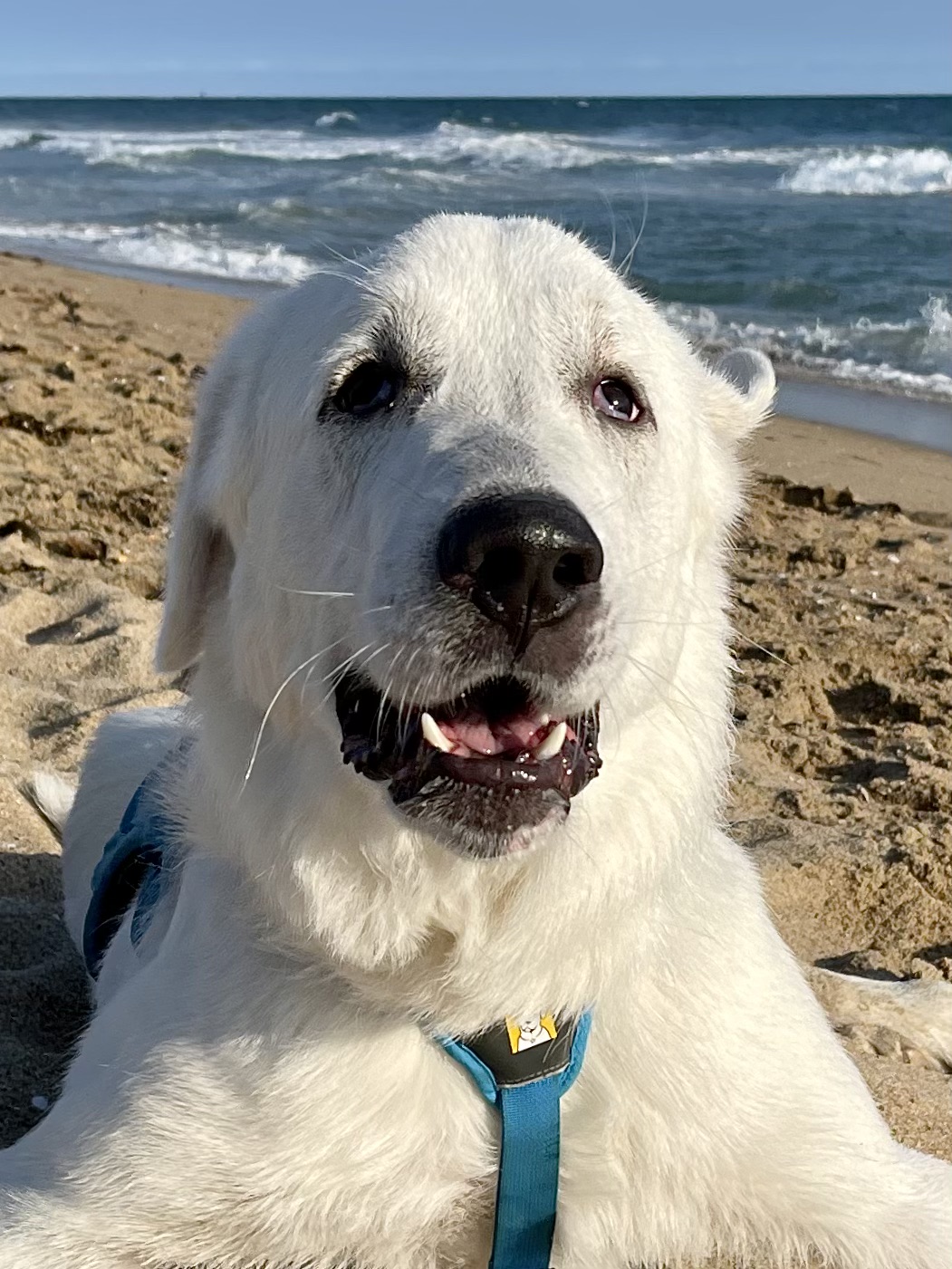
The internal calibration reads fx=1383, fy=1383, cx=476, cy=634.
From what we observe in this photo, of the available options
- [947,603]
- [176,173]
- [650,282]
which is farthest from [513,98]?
[947,603]

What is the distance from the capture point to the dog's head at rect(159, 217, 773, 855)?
196 centimetres

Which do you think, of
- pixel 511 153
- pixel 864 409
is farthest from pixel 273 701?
pixel 511 153

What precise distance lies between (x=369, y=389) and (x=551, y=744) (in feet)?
2.42

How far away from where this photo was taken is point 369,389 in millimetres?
2404

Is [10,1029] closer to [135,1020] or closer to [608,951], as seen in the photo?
[135,1020]

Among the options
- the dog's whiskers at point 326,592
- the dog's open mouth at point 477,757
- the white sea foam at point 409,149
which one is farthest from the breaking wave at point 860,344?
the white sea foam at point 409,149

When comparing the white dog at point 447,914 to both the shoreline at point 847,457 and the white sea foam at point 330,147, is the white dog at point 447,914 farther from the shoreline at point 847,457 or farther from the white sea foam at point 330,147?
the white sea foam at point 330,147

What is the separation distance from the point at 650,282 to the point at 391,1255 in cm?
1265

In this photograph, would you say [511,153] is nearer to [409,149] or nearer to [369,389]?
[409,149]

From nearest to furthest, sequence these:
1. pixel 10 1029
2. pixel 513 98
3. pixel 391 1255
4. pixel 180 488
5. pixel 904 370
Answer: pixel 391 1255
pixel 180 488
pixel 10 1029
pixel 904 370
pixel 513 98

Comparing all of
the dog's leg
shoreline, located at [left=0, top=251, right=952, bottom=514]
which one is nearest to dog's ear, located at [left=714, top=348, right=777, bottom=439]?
the dog's leg

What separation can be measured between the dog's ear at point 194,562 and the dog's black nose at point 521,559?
893mm

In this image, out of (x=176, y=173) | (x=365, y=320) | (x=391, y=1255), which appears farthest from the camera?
(x=176, y=173)

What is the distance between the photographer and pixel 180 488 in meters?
2.77
